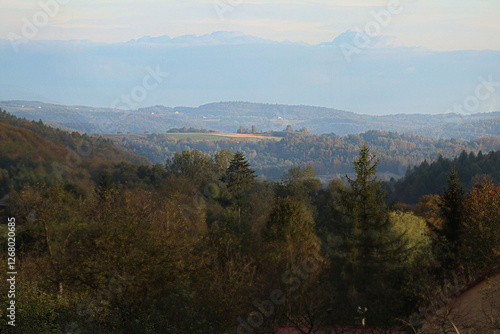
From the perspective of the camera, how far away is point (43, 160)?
341 ft

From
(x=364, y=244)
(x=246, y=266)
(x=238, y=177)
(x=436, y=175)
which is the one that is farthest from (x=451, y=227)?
(x=436, y=175)

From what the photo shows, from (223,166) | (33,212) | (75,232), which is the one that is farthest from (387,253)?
(223,166)

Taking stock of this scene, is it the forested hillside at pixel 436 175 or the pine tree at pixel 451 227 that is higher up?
the pine tree at pixel 451 227

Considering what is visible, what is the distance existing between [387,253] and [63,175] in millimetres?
78170

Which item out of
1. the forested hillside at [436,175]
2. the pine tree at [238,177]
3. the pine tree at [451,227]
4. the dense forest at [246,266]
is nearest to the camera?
the dense forest at [246,266]

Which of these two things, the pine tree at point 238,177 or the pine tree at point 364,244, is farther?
the pine tree at point 238,177

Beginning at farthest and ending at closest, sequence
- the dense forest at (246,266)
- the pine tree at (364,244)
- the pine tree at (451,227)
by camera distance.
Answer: the pine tree at (451,227) < the pine tree at (364,244) < the dense forest at (246,266)

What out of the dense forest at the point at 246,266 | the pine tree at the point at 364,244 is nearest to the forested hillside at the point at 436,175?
the dense forest at the point at 246,266

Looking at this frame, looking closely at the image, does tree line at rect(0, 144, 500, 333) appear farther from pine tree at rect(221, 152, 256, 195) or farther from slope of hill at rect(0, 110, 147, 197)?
slope of hill at rect(0, 110, 147, 197)

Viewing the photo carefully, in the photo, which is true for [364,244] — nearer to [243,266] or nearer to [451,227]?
[451,227]

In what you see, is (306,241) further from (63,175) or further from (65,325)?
(63,175)

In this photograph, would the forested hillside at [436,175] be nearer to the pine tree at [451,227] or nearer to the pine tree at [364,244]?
the pine tree at [451,227]

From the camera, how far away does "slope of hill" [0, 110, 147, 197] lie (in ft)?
283

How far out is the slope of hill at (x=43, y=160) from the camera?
8625cm
